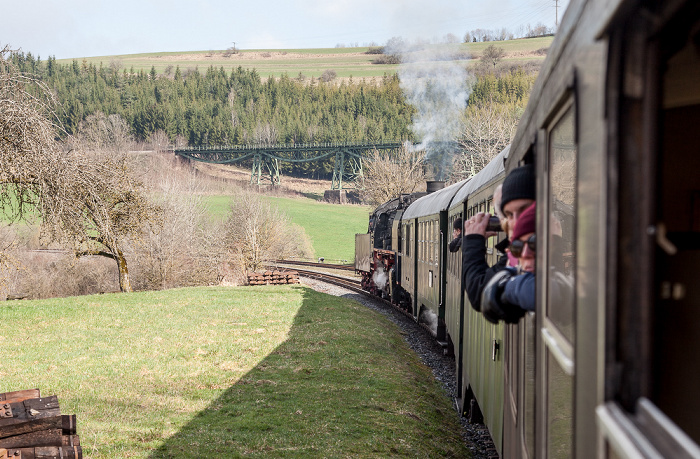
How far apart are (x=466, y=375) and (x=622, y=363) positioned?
7.86 meters

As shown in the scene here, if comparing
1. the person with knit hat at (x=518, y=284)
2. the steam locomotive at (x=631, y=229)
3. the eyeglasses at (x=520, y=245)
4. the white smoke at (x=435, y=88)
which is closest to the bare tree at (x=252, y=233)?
the white smoke at (x=435, y=88)

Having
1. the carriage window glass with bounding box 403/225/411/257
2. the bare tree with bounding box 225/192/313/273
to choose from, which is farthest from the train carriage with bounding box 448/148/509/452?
the bare tree with bounding box 225/192/313/273

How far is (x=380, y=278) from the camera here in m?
27.1

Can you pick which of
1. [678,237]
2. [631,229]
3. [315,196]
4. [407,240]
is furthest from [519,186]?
[315,196]

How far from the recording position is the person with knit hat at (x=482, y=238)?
9.00 feet

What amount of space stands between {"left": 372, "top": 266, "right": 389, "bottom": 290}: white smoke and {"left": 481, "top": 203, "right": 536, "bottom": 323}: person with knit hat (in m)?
23.1

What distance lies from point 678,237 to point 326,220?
77.1 metres

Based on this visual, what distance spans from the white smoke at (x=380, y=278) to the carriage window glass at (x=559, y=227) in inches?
919

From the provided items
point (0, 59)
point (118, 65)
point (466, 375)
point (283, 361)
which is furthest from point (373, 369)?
point (118, 65)

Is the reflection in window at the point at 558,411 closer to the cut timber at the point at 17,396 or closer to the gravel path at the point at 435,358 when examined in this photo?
the cut timber at the point at 17,396

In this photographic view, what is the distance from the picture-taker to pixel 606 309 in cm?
131

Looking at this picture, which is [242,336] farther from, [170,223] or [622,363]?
[170,223]

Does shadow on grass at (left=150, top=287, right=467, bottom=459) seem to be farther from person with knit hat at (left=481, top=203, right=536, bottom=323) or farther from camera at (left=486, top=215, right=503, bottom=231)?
person with knit hat at (left=481, top=203, right=536, bottom=323)

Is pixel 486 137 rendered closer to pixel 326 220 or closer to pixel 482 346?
pixel 482 346
